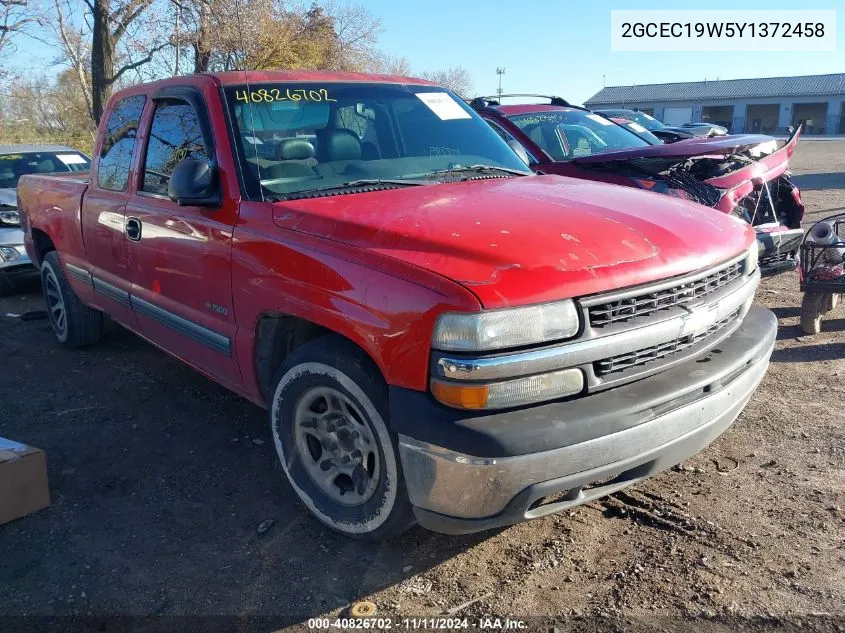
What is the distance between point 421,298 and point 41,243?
4.84 meters

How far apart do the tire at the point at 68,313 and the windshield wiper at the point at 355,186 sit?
10.4ft

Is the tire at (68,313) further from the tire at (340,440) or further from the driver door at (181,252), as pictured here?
the tire at (340,440)

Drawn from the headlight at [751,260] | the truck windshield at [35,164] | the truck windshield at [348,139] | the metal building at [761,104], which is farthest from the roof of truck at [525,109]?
the metal building at [761,104]

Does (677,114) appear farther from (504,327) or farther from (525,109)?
(504,327)

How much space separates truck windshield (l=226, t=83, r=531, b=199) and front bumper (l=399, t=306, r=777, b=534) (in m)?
1.53

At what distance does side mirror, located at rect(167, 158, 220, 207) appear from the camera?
3264mm

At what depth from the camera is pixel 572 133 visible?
7.12 metres

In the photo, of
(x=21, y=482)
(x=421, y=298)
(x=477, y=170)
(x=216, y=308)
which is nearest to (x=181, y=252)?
(x=216, y=308)

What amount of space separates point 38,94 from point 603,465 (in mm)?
32332

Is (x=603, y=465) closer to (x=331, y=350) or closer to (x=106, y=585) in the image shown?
(x=331, y=350)

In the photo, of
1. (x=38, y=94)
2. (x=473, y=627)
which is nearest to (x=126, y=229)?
(x=473, y=627)

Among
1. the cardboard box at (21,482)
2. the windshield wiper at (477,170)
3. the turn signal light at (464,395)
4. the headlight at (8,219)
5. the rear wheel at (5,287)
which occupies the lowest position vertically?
the cardboard box at (21,482)

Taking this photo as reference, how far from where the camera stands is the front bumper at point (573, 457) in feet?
7.74

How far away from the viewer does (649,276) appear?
2576 millimetres
